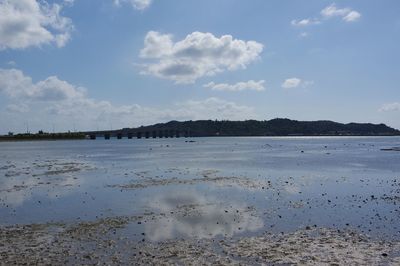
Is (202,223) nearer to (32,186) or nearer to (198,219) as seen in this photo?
(198,219)

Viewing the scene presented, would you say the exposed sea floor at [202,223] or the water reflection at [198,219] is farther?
the water reflection at [198,219]

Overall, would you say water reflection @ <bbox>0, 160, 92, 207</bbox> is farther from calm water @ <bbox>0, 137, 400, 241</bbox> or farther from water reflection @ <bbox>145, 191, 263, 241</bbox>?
water reflection @ <bbox>145, 191, 263, 241</bbox>

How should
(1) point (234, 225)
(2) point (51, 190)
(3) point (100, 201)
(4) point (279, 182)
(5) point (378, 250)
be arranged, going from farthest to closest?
1. (4) point (279, 182)
2. (2) point (51, 190)
3. (3) point (100, 201)
4. (1) point (234, 225)
5. (5) point (378, 250)

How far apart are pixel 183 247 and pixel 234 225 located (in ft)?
15.8

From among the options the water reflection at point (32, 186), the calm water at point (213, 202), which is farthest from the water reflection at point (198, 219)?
the water reflection at point (32, 186)

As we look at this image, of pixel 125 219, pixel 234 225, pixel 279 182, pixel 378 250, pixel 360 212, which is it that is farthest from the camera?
pixel 279 182


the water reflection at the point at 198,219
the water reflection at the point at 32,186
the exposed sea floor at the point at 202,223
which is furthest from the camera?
the water reflection at the point at 32,186

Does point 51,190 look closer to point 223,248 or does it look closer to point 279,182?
point 279,182

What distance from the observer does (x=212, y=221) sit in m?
22.6

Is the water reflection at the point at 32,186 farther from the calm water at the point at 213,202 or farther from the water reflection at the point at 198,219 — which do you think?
the water reflection at the point at 198,219

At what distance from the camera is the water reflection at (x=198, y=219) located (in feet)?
65.5

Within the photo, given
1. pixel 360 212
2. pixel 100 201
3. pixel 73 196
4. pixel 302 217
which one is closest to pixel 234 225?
pixel 302 217

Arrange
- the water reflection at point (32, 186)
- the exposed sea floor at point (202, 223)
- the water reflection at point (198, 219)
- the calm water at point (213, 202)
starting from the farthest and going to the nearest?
the water reflection at point (32, 186)
the calm water at point (213, 202)
the water reflection at point (198, 219)
the exposed sea floor at point (202, 223)

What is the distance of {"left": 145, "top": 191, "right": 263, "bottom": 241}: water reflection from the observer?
1997 cm
